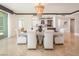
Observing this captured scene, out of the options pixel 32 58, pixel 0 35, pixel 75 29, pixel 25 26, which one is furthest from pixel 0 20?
pixel 32 58

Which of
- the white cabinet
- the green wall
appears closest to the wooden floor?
Answer: the white cabinet

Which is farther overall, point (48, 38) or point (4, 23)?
point (4, 23)

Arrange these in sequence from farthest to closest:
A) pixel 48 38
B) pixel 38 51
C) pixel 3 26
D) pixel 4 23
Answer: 1. pixel 4 23
2. pixel 3 26
3. pixel 48 38
4. pixel 38 51

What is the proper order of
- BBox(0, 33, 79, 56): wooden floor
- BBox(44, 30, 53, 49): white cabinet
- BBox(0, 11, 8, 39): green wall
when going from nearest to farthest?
BBox(0, 33, 79, 56): wooden floor
BBox(44, 30, 53, 49): white cabinet
BBox(0, 11, 8, 39): green wall

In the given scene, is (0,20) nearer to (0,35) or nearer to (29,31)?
(0,35)

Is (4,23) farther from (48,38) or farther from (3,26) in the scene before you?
(48,38)

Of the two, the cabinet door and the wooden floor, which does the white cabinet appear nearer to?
the wooden floor

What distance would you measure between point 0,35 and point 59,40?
3.04 meters

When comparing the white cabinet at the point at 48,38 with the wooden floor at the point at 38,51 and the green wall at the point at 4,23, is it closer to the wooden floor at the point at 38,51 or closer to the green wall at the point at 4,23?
the wooden floor at the point at 38,51

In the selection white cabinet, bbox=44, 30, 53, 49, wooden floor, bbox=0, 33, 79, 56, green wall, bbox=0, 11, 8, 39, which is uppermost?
green wall, bbox=0, 11, 8, 39

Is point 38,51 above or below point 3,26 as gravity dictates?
below

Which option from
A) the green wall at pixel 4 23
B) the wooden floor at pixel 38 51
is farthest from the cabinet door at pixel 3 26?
the wooden floor at pixel 38 51

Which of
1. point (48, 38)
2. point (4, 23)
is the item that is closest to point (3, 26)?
point (4, 23)

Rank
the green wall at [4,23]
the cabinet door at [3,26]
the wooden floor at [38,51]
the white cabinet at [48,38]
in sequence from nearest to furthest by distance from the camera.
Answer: the wooden floor at [38,51] < the white cabinet at [48,38] < the cabinet door at [3,26] < the green wall at [4,23]
